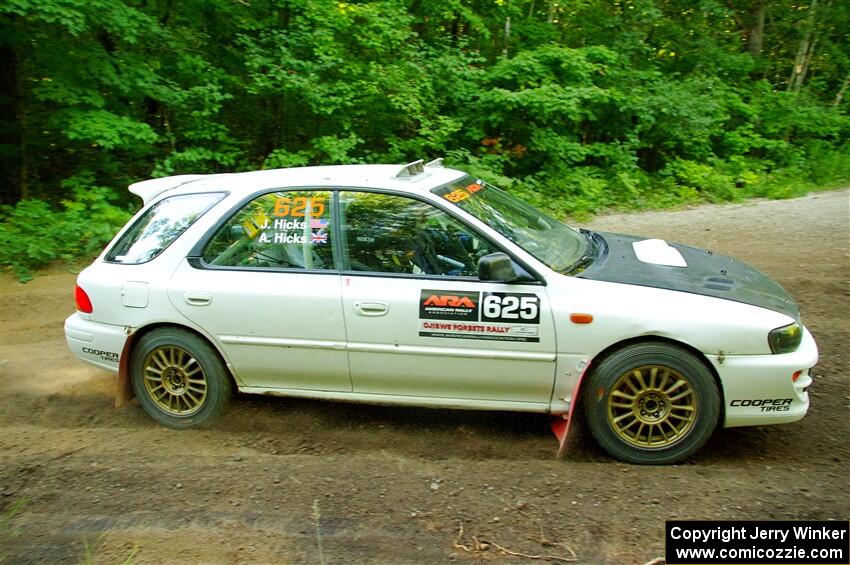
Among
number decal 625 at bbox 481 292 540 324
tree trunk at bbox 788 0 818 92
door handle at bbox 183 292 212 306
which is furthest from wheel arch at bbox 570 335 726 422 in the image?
tree trunk at bbox 788 0 818 92

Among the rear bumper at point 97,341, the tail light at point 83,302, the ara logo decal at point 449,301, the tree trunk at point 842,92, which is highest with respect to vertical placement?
the tree trunk at point 842,92

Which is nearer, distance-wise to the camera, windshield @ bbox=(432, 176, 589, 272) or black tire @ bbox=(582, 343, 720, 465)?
black tire @ bbox=(582, 343, 720, 465)

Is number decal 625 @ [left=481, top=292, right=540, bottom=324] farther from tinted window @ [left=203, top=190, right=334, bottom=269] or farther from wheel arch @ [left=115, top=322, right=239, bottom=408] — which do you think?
wheel arch @ [left=115, top=322, right=239, bottom=408]

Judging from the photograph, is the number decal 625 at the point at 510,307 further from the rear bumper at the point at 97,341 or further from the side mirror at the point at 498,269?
the rear bumper at the point at 97,341

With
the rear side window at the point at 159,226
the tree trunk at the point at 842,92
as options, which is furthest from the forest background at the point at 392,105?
the rear side window at the point at 159,226

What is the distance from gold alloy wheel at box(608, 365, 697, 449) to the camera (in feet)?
13.2

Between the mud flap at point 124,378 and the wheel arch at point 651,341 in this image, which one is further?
the mud flap at point 124,378

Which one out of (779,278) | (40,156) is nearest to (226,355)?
(779,278)

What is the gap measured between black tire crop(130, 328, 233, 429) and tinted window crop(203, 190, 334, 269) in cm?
61

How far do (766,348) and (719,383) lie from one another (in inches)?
12.6

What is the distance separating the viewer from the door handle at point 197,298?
460cm

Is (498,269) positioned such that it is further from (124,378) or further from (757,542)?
(124,378)

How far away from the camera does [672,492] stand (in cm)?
378

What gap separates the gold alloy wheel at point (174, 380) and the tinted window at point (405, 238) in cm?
136
